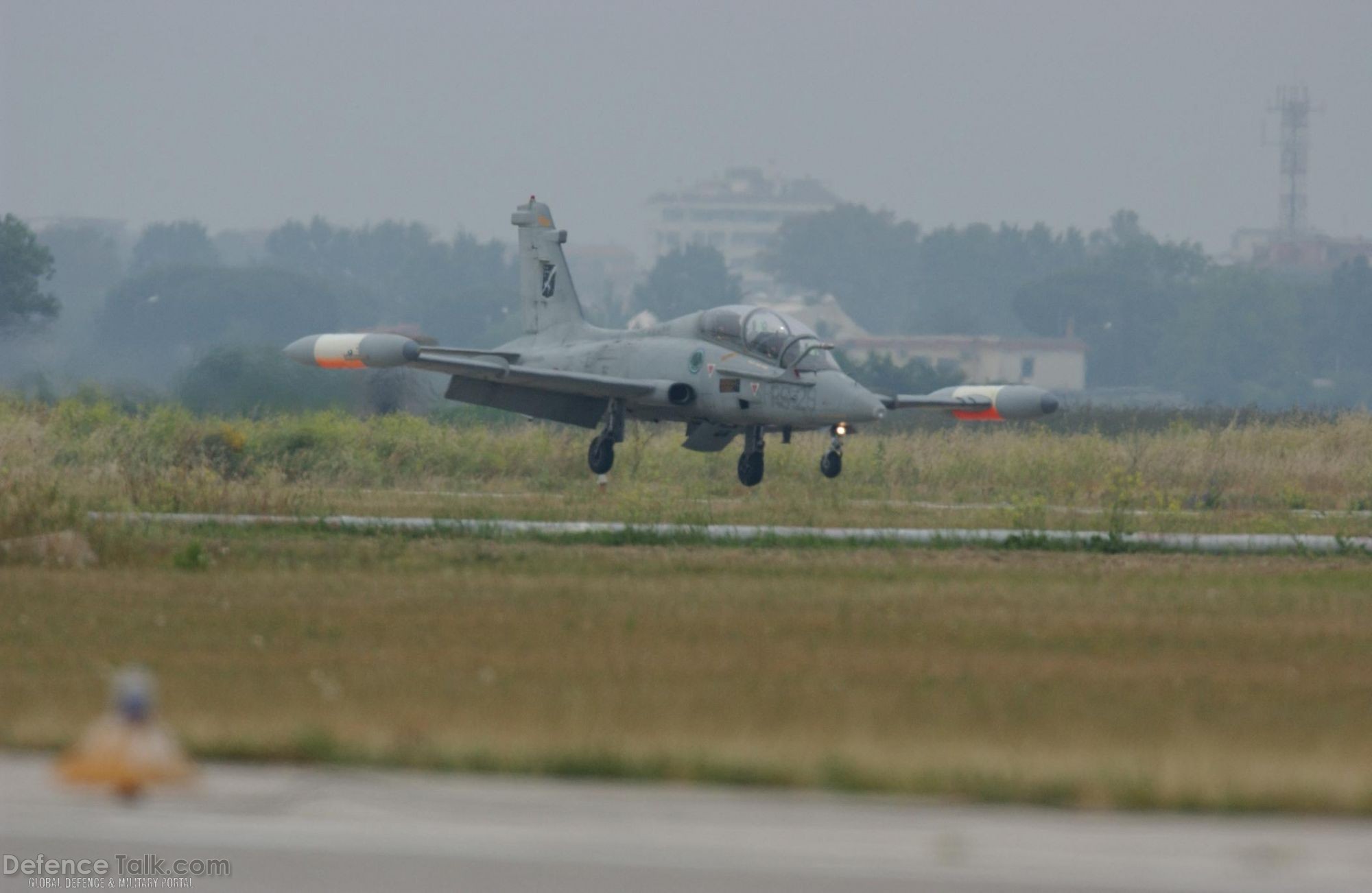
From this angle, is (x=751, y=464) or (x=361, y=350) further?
(x=751, y=464)

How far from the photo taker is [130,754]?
6.58 metres

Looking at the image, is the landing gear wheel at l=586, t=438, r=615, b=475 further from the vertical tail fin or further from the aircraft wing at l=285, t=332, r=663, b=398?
the vertical tail fin

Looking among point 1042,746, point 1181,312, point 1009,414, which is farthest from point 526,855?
point 1181,312

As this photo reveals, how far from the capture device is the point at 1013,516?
21594mm

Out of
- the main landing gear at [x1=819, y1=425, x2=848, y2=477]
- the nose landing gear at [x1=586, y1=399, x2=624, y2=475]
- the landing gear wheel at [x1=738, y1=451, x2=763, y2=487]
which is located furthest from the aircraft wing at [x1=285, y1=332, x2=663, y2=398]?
the main landing gear at [x1=819, y1=425, x2=848, y2=477]

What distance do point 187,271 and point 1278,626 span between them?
166 ft

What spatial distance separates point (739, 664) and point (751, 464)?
17.3m

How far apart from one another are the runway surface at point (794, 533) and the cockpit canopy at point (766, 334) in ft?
19.1

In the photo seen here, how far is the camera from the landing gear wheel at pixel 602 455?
28.7 m

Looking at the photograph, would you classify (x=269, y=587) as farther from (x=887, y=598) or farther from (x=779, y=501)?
(x=779, y=501)

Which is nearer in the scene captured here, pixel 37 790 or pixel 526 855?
pixel 526 855

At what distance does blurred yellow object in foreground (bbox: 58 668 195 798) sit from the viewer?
21.3 feet

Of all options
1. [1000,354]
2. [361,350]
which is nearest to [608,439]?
[361,350]

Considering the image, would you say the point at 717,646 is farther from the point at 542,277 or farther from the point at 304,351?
the point at 542,277
